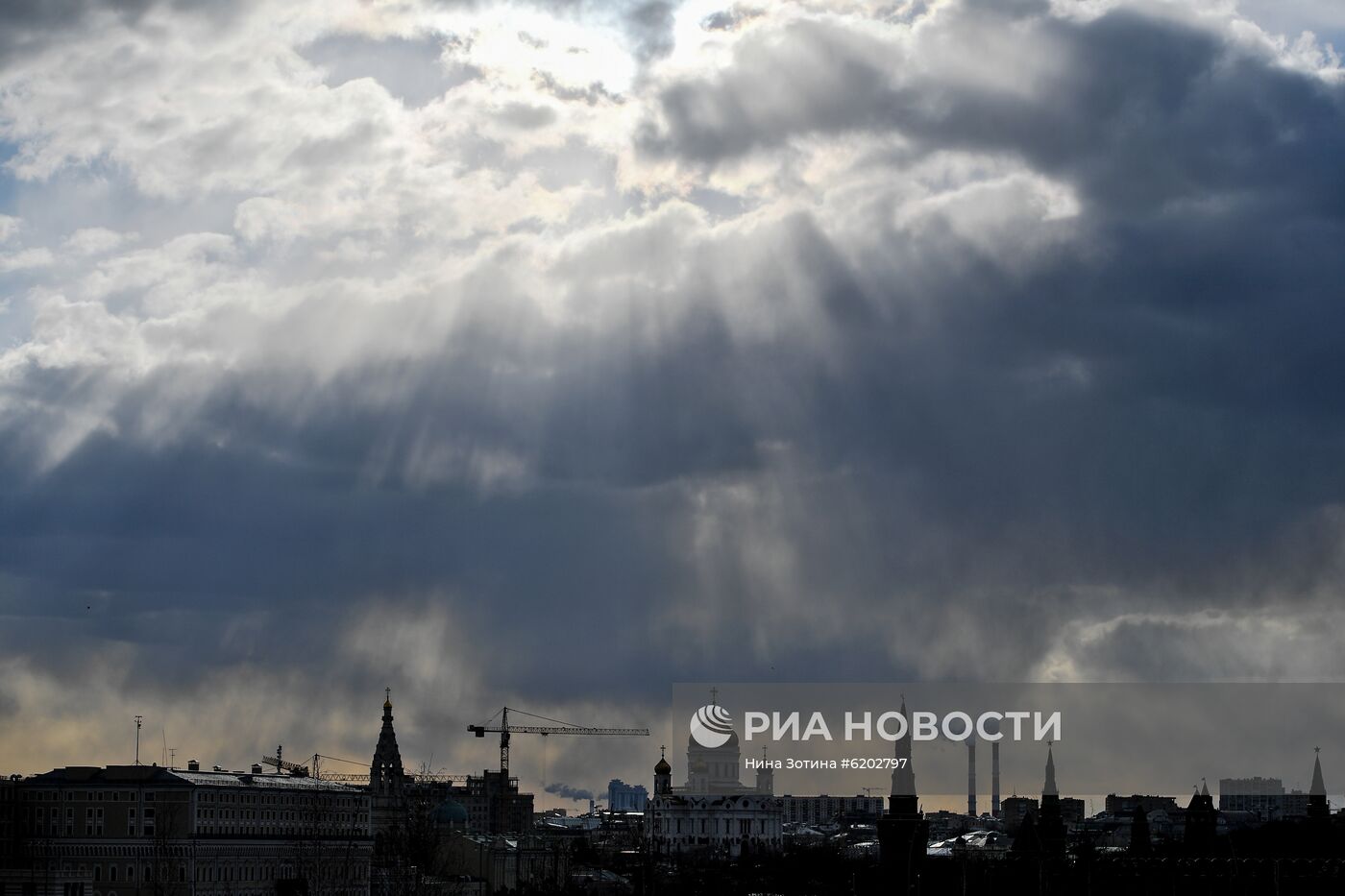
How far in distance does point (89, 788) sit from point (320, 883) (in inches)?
1002

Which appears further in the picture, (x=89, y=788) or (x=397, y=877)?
(x=89, y=788)

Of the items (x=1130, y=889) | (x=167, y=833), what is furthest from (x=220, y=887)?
(x=1130, y=889)

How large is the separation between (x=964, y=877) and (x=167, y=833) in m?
70.3

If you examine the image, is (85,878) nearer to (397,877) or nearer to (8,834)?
(8,834)

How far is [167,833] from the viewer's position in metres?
190

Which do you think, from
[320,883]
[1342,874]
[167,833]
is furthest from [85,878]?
[1342,874]

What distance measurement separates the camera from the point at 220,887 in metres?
198

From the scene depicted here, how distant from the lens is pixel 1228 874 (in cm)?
19038

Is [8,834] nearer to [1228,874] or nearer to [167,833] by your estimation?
[167,833]

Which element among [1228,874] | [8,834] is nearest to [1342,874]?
[1228,874]

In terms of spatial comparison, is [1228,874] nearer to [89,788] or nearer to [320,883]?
[320,883]

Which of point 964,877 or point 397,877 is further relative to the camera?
point 964,877

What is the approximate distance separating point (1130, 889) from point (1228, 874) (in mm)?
8634

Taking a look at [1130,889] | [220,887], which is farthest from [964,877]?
[220,887]
